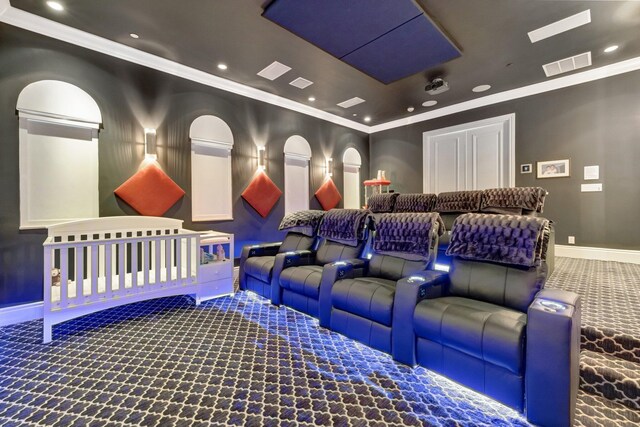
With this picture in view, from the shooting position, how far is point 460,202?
12.3 ft

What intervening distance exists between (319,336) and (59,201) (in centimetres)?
322

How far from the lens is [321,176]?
5949 mm

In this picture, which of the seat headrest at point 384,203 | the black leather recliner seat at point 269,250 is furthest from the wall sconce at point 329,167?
the black leather recliner seat at point 269,250

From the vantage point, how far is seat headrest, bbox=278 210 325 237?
3.56 meters

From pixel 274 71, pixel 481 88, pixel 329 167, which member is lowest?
pixel 329 167

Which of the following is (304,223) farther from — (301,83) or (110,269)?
(301,83)

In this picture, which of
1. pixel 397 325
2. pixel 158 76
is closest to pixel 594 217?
pixel 397 325

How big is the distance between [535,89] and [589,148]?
1329 mm

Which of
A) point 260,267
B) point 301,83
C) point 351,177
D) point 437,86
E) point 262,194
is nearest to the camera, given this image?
point 260,267

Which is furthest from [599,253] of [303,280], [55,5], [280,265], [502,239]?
[55,5]

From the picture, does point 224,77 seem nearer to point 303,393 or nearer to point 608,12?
point 303,393

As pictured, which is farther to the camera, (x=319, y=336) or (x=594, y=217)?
(x=594, y=217)

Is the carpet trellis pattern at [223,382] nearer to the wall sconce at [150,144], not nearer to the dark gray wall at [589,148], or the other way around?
the wall sconce at [150,144]

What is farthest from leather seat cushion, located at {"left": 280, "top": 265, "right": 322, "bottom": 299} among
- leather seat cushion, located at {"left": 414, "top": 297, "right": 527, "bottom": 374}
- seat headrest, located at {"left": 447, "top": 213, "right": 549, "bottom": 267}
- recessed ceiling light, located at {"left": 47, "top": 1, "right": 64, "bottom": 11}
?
recessed ceiling light, located at {"left": 47, "top": 1, "right": 64, "bottom": 11}
